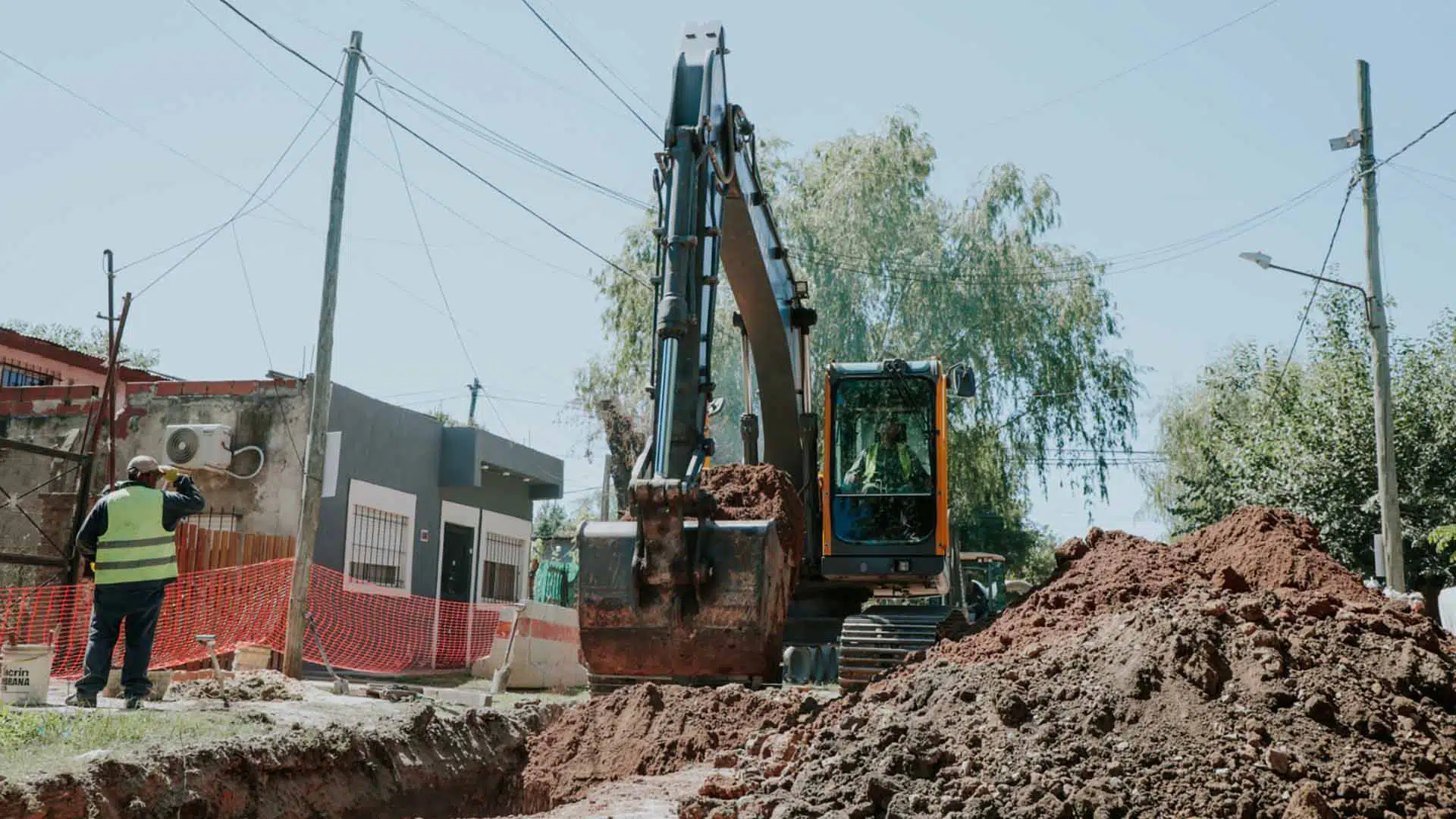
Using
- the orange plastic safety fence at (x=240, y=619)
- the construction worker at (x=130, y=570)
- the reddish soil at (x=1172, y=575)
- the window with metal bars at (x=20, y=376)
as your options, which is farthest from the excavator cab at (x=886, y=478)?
the window with metal bars at (x=20, y=376)

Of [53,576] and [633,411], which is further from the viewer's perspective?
[633,411]

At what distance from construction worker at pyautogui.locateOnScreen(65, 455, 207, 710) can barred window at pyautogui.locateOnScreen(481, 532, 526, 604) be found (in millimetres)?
13053

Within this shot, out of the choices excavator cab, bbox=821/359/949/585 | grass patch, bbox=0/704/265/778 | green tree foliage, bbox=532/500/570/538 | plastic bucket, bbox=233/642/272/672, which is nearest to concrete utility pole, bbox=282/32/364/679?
plastic bucket, bbox=233/642/272/672

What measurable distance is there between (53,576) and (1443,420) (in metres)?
21.8

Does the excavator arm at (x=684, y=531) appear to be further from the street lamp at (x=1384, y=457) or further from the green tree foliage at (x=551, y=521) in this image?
the green tree foliage at (x=551, y=521)

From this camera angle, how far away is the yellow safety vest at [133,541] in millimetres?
9141

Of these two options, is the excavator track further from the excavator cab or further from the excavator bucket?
the excavator cab

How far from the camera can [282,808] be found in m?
7.61

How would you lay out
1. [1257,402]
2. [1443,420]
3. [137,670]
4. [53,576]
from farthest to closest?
1. [1257,402]
2. [1443,420]
3. [53,576]
4. [137,670]

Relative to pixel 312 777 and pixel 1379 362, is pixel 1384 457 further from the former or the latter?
pixel 312 777

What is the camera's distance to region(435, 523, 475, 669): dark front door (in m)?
19.3

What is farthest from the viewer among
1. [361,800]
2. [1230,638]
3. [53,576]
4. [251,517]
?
[251,517]

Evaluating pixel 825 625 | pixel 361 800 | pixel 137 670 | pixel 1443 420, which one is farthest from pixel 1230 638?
pixel 1443 420

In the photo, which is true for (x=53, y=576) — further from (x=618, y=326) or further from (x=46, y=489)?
(x=618, y=326)
